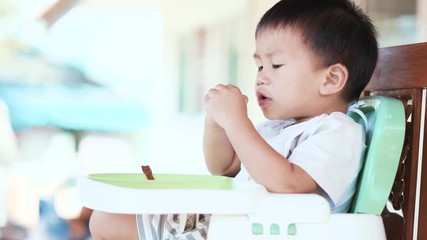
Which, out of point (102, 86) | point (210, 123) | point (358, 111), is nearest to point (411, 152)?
point (358, 111)

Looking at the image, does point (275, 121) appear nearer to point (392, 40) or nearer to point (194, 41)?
point (392, 40)

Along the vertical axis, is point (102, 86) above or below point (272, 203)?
above

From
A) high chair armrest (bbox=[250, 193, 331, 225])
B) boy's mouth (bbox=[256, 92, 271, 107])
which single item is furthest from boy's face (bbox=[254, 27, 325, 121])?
high chair armrest (bbox=[250, 193, 331, 225])

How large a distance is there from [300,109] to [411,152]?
175 mm

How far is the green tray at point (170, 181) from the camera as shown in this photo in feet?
2.47

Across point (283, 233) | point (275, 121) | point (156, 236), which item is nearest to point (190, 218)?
point (156, 236)

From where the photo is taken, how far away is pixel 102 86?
227cm

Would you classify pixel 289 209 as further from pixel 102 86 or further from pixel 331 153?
pixel 102 86

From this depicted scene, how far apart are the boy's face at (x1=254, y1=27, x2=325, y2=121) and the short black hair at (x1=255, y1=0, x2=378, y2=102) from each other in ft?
0.04

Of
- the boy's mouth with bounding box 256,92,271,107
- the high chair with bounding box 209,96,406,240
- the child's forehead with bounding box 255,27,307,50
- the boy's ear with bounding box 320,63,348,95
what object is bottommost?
the high chair with bounding box 209,96,406,240

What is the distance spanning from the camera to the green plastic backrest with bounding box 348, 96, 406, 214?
2.41ft

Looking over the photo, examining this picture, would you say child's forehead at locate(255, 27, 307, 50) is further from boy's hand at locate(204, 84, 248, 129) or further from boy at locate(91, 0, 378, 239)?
boy's hand at locate(204, 84, 248, 129)

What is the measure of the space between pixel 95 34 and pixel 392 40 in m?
1.16

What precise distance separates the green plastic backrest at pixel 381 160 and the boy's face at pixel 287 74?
4.3 inches
